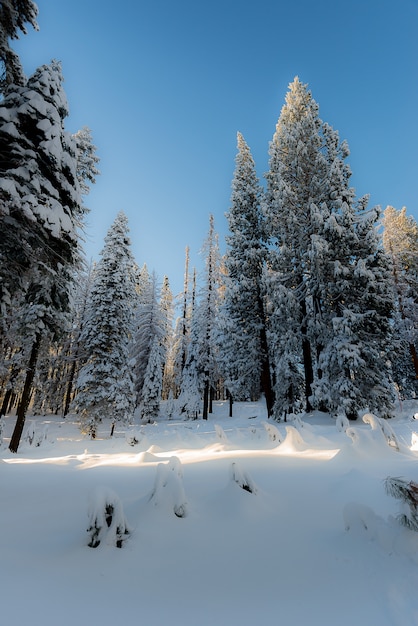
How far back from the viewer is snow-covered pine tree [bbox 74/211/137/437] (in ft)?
54.1

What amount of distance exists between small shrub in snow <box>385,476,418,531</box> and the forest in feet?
20.8

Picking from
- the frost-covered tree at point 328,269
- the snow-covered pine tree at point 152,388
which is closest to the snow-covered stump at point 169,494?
the frost-covered tree at point 328,269

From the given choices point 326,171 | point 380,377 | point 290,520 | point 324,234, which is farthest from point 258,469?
point 326,171

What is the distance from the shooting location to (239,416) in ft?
78.9

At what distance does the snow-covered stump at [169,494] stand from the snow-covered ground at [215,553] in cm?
1

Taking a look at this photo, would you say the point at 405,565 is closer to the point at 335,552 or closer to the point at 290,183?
the point at 335,552

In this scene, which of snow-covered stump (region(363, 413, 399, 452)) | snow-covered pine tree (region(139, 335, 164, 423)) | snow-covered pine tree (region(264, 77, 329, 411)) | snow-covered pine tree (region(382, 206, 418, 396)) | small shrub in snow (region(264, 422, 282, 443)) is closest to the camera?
snow-covered stump (region(363, 413, 399, 452))

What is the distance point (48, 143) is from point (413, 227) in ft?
91.5

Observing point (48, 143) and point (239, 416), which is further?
point (239, 416)

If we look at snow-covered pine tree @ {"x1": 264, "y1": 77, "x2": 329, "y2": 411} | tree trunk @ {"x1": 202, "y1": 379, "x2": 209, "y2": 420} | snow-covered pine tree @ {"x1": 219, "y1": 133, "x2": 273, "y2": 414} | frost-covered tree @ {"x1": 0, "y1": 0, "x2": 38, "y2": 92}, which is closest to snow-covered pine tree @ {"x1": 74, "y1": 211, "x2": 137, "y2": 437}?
snow-covered pine tree @ {"x1": 219, "y1": 133, "x2": 273, "y2": 414}

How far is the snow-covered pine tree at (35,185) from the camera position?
5328 mm

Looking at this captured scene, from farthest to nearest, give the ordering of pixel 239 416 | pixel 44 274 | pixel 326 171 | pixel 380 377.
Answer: pixel 239 416, pixel 326 171, pixel 380 377, pixel 44 274

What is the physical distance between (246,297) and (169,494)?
14283 millimetres

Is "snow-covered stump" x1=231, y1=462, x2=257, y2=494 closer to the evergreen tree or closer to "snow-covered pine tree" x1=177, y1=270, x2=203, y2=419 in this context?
the evergreen tree
